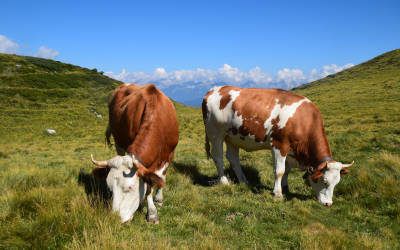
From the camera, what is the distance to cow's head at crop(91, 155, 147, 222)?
7055 millimetres

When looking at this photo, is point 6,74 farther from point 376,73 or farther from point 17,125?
point 376,73

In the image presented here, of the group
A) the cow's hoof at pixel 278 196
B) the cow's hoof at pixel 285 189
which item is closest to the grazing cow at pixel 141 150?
the cow's hoof at pixel 278 196

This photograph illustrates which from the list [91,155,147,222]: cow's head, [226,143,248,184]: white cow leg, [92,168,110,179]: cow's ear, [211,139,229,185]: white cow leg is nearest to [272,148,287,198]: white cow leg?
[226,143,248,184]: white cow leg

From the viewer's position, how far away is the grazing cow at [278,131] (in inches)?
390

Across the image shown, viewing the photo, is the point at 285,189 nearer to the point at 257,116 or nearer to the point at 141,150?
the point at 257,116

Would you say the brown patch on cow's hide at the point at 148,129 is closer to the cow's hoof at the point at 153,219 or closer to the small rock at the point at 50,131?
the cow's hoof at the point at 153,219

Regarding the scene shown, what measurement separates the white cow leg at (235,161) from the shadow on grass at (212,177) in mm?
277

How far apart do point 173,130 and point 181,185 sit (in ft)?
8.04

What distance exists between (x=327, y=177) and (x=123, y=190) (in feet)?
16.5

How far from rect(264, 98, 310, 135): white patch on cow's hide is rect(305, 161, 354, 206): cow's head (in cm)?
152

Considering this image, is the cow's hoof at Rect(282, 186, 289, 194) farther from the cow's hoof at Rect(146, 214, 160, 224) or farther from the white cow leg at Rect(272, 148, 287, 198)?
the cow's hoof at Rect(146, 214, 160, 224)

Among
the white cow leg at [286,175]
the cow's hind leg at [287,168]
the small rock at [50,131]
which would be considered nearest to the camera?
the cow's hind leg at [287,168]

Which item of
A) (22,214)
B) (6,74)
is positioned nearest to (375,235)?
(22,214)

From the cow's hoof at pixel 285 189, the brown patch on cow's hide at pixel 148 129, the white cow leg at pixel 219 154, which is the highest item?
the brown patch on cow's hide at pixel 148 129
